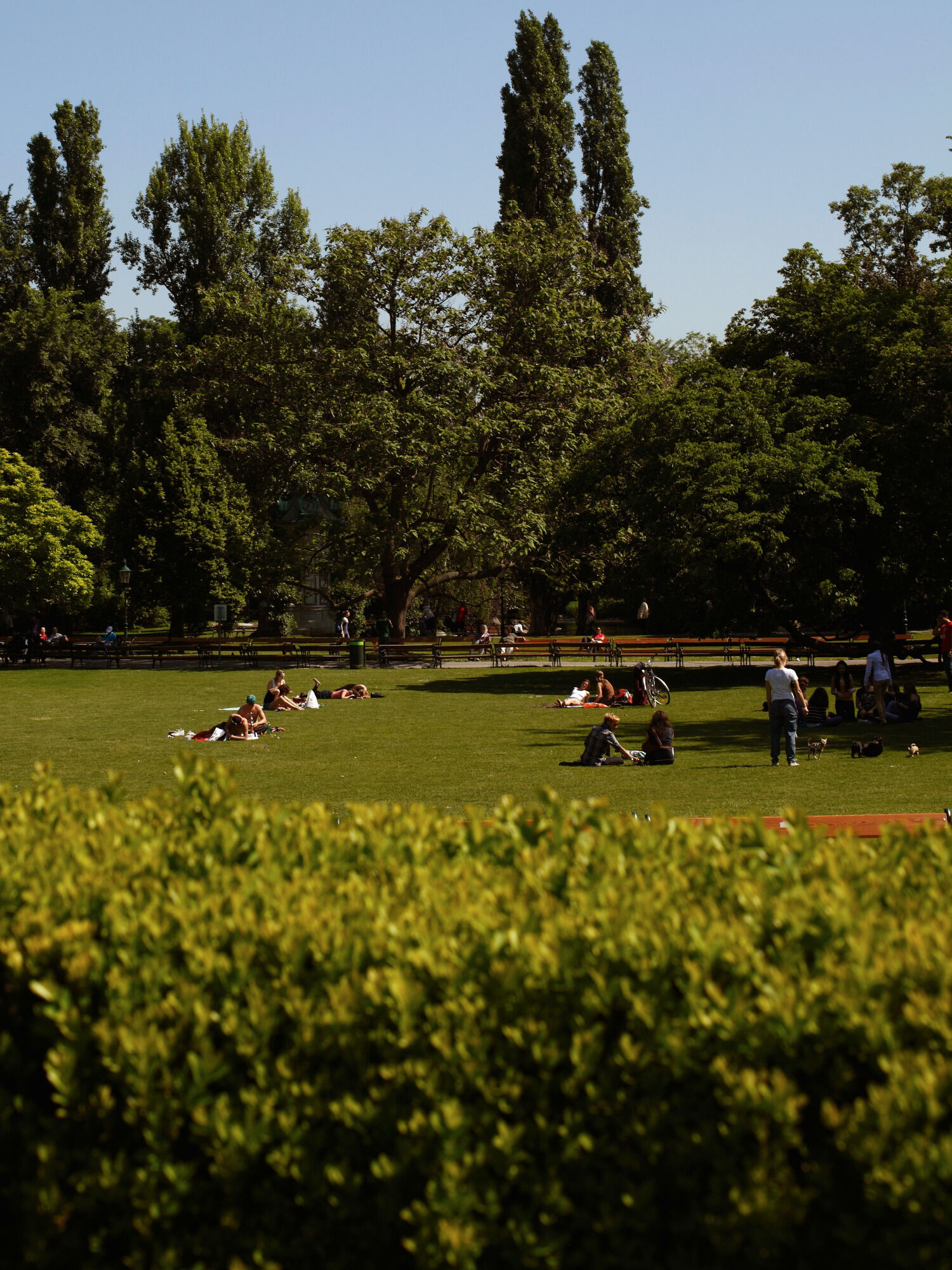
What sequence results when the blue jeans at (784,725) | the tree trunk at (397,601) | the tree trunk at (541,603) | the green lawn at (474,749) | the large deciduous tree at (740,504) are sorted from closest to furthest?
the green lawn at (474,749) → the blue jeans at (784,725) → the large deciduous tree at (740,504) → the tree trunk at (397,601) → the tree trunk at (541,603)

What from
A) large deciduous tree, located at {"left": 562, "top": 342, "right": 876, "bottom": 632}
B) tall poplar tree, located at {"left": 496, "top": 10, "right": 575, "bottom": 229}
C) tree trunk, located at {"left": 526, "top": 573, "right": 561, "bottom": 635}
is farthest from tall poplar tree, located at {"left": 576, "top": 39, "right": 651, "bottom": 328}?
large deciduous tree, located at {"left": 562, "top": 342, "right": 876, "bottom": 632}

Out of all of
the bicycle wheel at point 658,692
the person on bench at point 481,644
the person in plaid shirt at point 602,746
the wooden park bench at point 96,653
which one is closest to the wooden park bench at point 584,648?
the person on bench at point 481,644

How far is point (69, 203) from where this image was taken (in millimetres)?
55719

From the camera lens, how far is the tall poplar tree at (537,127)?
48.3 metres

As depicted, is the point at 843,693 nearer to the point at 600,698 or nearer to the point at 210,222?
the point at 600,698

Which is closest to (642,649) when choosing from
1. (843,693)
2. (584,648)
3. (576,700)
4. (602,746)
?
(584,648)

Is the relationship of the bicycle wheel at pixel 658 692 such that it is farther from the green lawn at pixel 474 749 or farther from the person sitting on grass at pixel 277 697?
the person sitting on grass at pixel 277 697

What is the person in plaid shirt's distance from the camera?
17.3 metres

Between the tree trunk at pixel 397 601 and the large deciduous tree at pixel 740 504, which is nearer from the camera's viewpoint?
the large deciduous tree at pixel 740 504

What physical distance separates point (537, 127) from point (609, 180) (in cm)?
394

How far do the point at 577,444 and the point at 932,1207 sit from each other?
42.9 meters

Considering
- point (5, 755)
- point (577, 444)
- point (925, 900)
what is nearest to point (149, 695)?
point (5, 755)

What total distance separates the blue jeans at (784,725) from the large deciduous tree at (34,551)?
116ft

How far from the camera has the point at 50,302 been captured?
2148 inches
